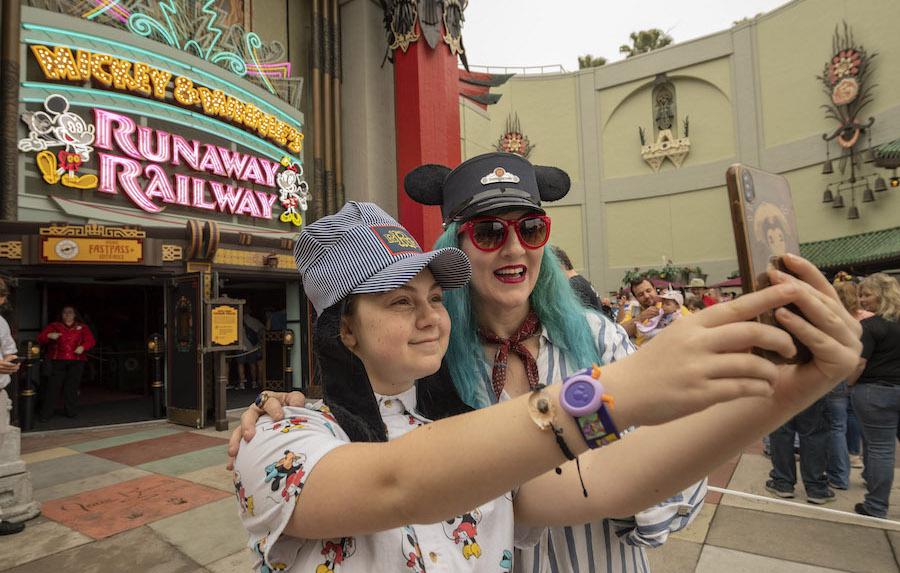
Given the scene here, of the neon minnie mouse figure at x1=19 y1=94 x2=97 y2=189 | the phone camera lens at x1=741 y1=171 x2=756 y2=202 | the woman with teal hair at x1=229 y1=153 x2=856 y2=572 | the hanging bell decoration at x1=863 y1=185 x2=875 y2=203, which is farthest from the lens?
the hanging bell decoration at x1=863 y1=185 x2=875 y2=203

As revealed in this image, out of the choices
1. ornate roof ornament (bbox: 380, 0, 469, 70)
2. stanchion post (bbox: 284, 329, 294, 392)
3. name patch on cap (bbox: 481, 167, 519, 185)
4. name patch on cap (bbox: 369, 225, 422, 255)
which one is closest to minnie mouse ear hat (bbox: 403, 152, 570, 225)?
name patch on cap (bbox: 481, 167, 519, 185)

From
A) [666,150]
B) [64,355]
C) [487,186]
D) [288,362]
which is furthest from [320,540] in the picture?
[666,150]

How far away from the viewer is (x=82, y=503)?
461 centimetres

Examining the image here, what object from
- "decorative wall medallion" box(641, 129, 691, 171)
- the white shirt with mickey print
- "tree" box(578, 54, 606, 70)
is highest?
"tree" box(578, 54, 606, 70)

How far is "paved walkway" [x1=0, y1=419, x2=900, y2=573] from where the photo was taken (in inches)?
134

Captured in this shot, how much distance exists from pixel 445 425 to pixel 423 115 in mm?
7524

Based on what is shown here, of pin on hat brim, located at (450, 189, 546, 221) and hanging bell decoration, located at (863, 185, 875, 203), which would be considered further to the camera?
hanging bell decoration, located at (863, 185, 875, 203)

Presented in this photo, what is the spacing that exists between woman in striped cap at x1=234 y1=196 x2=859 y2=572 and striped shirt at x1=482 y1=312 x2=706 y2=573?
0.19 m

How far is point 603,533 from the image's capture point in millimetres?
1501

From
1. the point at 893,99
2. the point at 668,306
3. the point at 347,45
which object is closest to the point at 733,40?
the point at 893,99

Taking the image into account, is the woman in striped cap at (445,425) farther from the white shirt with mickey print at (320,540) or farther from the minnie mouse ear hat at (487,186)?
the minnie mouse ear hat at (487,186)

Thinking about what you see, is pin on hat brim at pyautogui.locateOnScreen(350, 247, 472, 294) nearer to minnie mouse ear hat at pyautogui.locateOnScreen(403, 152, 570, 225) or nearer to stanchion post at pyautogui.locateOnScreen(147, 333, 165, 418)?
minnie mouse ear hat at pyautogui.locateOnScreen(403, 152, 570, 225)

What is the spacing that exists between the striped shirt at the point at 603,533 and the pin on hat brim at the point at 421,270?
1.57 feet

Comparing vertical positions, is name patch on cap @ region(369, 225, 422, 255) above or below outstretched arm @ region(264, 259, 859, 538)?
above
